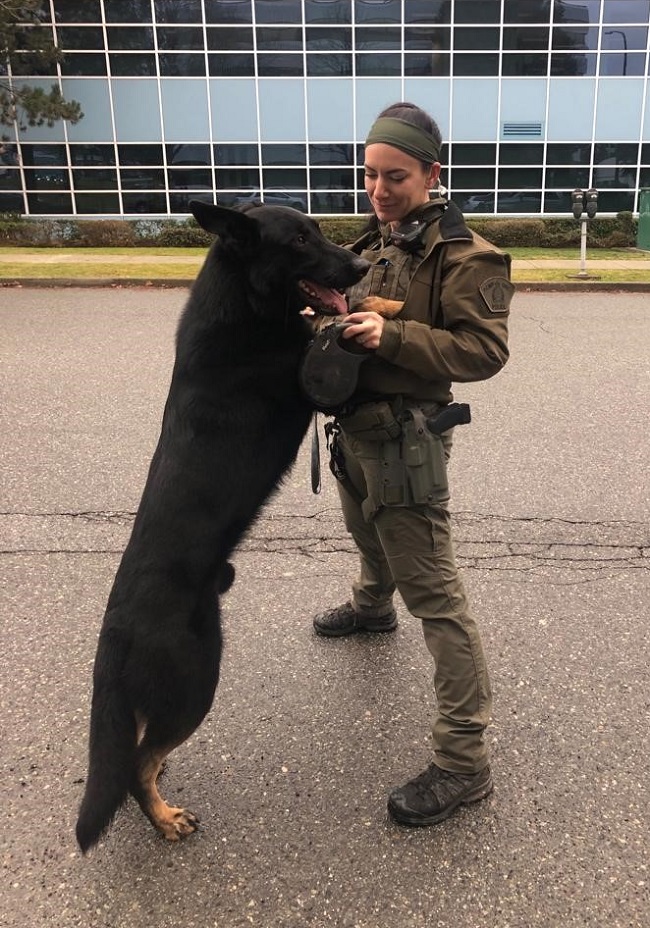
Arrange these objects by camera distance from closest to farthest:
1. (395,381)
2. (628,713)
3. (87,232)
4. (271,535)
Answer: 1. (395,381)
2. (628,713)
3. (271,535)
4. (87,232)

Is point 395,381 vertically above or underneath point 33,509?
above

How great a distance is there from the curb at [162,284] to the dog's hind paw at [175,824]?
40.2 feet

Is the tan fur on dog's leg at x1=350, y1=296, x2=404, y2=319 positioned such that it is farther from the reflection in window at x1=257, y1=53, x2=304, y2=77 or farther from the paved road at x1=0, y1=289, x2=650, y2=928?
the reflection in window at x1=257, y1=53, x2=304, y2=77

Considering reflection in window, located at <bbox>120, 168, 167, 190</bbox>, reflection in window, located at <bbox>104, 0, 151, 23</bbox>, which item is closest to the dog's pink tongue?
reflection in window, located at <bbox>120, 168, 167, 190</bbox>

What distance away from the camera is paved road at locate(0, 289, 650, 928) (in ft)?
6.73

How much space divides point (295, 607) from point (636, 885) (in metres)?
1.82

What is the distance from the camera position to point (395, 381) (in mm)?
2258

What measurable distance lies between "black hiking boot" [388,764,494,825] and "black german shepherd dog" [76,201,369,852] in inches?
25.7

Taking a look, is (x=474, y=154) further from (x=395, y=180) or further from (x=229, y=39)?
(x=395, y=180)

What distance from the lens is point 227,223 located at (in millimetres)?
2061

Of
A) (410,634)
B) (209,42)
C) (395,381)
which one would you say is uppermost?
(209,42)

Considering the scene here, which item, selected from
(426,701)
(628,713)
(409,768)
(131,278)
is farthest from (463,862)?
(131,278)

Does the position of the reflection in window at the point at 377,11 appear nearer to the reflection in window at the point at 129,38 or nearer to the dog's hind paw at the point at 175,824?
the reflection in window at the point at 129,38

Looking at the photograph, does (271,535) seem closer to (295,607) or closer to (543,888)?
(295,607)
